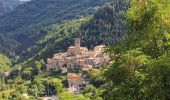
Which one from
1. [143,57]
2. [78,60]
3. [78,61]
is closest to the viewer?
[143,57]

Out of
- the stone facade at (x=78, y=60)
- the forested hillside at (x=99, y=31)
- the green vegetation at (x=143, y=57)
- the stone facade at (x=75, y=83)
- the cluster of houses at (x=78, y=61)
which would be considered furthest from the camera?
the forested hillside at (x=99, y=31)

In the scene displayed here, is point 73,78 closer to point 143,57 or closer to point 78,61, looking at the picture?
point 78,61

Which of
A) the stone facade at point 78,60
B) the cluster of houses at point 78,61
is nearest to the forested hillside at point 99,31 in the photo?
the stone facade at point 78,60

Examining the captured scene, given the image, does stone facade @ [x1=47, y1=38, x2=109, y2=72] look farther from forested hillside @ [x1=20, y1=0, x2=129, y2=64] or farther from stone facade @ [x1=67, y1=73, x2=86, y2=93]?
forested hillside @ [x1=20, y1=0, x2=129, y2=64]

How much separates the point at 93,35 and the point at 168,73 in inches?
5932

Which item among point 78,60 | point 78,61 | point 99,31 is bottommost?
point 99,31

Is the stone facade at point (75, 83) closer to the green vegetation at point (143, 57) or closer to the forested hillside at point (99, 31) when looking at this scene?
the forested hillside at point (99, 31)

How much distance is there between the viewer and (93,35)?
16875cm

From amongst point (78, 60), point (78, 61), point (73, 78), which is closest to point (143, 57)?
point (73, 78)

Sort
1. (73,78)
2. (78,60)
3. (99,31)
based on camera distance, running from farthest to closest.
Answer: (99,31) < (78,60) < (73,78)

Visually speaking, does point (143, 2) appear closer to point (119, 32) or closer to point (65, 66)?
point (65, 66)

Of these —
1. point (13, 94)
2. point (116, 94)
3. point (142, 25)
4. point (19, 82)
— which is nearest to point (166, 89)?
point (116, 94)

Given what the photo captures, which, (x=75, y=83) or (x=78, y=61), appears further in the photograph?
(x=78, y=61)

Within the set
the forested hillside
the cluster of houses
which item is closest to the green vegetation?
the cluster of houses
